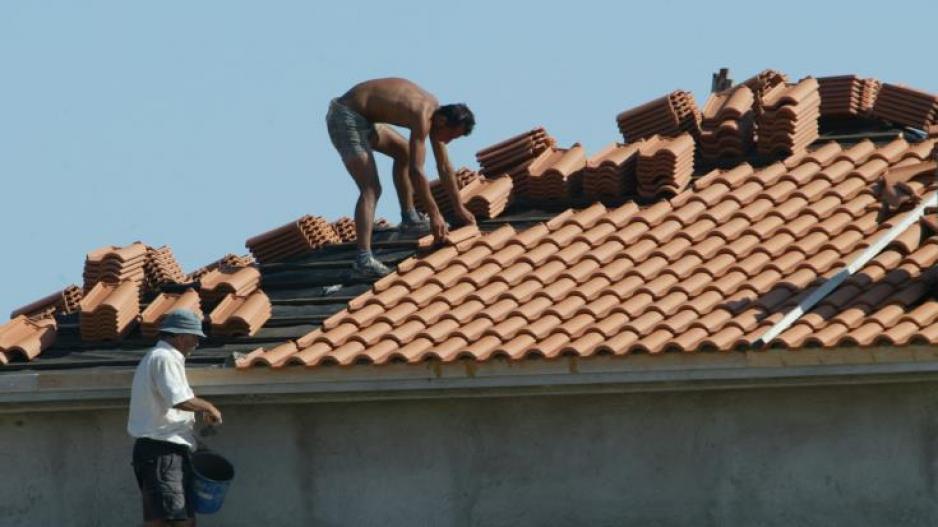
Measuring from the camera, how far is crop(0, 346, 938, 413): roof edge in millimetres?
11945

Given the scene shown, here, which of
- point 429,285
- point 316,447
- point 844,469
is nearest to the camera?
point 844,469

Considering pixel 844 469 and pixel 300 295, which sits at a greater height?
pixel 300 295

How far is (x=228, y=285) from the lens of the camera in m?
15.4

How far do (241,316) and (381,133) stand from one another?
2.49m

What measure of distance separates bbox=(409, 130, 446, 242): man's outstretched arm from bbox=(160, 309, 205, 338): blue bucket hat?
9.91 feet

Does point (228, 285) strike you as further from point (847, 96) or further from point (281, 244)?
point (847, 96)

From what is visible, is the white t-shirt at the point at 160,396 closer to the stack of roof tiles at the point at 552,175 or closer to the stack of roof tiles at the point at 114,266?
the stack of roof tiles at the point at 114,266

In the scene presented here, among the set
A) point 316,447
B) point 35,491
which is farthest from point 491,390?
point 35,491

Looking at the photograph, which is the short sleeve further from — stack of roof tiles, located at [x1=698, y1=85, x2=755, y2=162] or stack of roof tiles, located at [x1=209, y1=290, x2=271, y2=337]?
stack of roof tiles, located at [x1=698, y1=85, x2=755, y2=162]

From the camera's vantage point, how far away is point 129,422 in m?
12.9

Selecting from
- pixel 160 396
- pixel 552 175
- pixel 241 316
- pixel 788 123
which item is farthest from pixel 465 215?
pixel 160 396

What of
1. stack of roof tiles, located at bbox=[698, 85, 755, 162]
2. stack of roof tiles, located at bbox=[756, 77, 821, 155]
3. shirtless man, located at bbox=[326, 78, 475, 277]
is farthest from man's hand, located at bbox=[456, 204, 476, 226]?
stack of roof tiles, located at bbox=[756, 77, 821, 155]

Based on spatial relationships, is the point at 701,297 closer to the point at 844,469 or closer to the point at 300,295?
the point at 844,469

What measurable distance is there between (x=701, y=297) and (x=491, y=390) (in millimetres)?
1597
